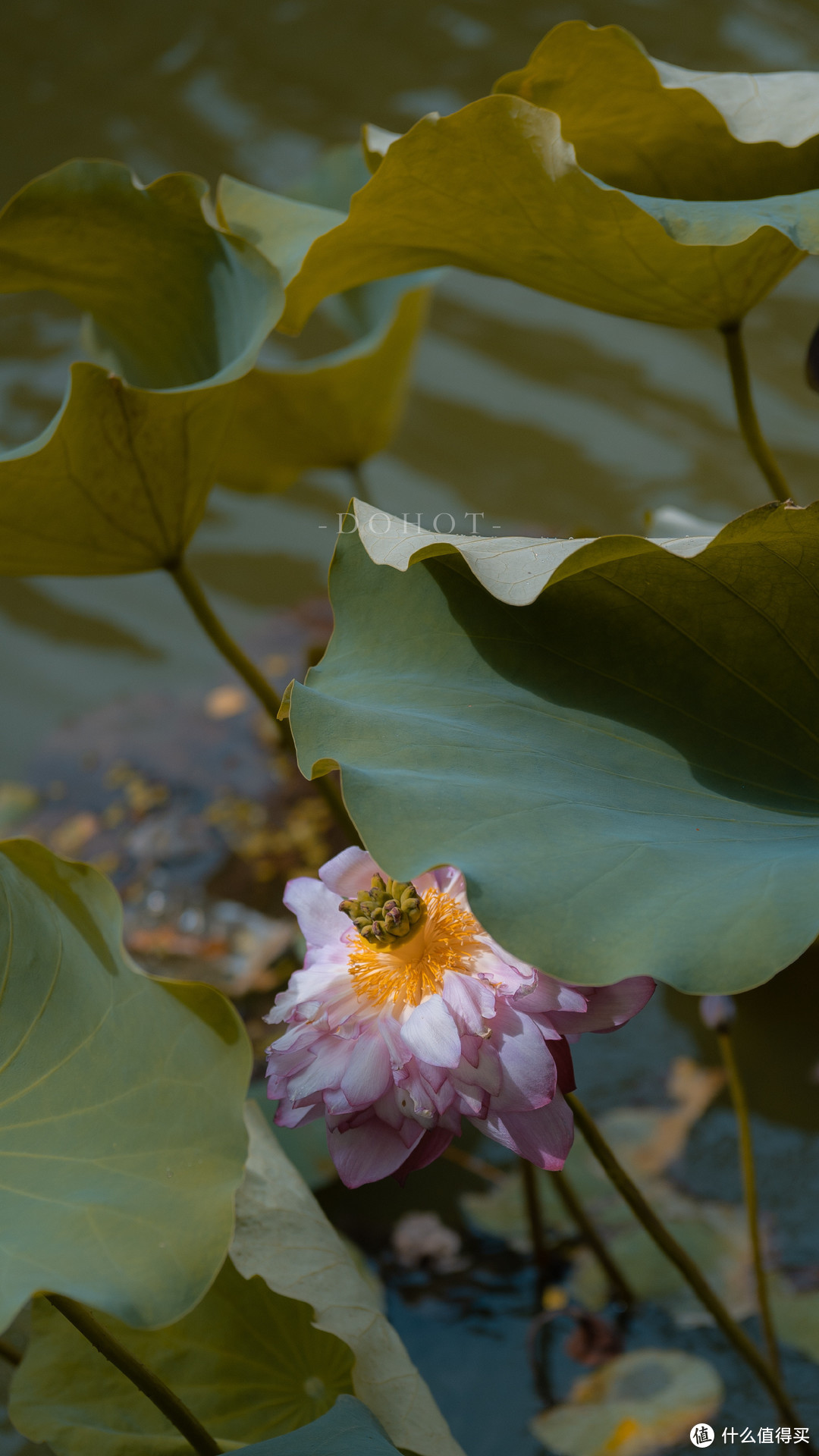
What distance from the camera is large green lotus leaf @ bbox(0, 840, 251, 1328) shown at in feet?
1.45

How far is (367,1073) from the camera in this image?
48 cm

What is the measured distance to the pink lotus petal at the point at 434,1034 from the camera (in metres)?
0.45

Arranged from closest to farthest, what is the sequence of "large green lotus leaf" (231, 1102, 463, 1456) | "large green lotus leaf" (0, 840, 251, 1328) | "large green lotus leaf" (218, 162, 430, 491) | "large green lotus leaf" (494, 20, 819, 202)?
"large green lotus leaf" (0, 840, 251, 1328) → "large green lotus leaf" (231, 1102, 463, 1456) → "large green lotus leaf" (494, 20, 819, 202) → "large green lotus leaf" (218, 162, 430, 491)

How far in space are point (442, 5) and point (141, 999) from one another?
2945mm

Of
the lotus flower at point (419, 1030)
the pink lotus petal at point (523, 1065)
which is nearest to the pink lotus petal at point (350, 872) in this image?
the lotus flower at point (419, 1030)

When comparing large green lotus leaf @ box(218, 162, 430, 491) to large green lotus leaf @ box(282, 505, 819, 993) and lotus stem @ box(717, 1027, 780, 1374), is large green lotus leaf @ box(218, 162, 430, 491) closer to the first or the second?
large green lotus leaf @ box(282, 505, 819, 993)

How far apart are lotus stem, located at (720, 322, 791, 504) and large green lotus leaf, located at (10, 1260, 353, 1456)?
23.2 inches

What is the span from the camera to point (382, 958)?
514 millimetres

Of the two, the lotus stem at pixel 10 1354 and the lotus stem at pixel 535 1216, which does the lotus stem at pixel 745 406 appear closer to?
the lotus stem at pixel 535 1216

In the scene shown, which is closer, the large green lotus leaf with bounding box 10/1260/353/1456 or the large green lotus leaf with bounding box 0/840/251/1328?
the large green lotus leaf with bounding box 0/840/251/1328

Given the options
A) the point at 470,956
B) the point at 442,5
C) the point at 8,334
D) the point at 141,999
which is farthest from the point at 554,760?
the point at 442,5

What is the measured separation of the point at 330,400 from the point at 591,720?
0.67 meters

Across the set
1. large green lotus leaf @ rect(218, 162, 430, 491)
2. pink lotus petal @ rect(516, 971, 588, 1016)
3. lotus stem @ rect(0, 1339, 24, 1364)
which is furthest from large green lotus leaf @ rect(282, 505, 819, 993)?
large green lotus leaf @ rect(218, 162, 430, 491)

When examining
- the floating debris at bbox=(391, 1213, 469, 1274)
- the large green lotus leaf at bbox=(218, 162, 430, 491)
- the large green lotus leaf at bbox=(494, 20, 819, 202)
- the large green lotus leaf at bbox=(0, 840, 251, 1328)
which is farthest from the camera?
the large green lotus leaf at bbox=(218, 162, 430, 491)
